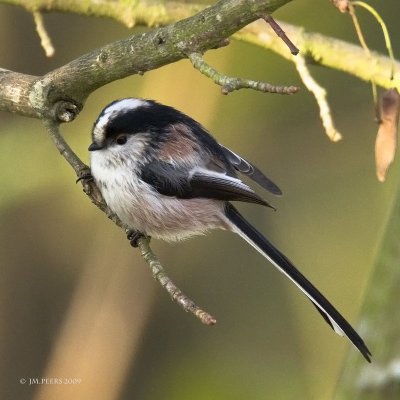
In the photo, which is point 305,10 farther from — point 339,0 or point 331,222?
point 339,0

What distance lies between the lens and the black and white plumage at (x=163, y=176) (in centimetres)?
254

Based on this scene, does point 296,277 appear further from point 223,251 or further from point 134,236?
point 223,251

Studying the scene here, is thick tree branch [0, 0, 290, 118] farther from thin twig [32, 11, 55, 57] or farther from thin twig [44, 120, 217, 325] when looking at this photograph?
thin twig [32, 11, 55, 57]

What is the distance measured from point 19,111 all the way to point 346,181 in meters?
2.16

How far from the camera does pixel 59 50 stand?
13.1ft

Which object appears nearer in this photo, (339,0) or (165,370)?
(339,0)

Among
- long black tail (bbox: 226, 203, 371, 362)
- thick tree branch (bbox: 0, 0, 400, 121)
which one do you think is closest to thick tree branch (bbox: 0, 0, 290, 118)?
thick tree branch (bbox: 0, 0, 400, 121)

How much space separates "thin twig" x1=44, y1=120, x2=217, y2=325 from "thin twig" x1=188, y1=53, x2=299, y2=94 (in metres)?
0.46

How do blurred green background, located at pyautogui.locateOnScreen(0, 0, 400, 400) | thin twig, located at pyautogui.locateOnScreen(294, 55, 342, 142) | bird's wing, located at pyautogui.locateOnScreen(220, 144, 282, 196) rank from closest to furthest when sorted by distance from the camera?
thin twig, located at pyautogui.locateOnScreen(294, 55, 342, 142), bird's wing, located at pyautogui.locateOnScreen(220, 144, 282, 196), blurred green background, located at pyautogui.locateOnScreen(0, 0, 400, 400)

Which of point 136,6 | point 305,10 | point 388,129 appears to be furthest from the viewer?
point 305,10

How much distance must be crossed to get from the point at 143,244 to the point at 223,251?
6.16ft

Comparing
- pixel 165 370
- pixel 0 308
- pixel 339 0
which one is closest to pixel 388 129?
pixel 339 0

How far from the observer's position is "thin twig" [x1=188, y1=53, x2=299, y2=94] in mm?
1699

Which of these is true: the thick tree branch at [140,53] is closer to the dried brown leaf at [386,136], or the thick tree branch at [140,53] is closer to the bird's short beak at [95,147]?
the bird's short beak at [95,147]
